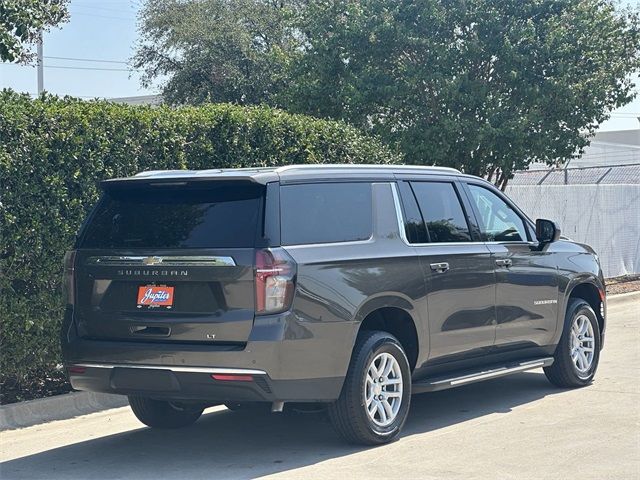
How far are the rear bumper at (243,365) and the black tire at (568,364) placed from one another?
123 inches

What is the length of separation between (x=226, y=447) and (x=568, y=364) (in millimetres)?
3535

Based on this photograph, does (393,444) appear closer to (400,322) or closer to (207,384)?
(400,322)

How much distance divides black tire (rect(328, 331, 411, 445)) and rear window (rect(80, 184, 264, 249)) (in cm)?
113

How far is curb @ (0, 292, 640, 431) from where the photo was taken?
8750 millimetres

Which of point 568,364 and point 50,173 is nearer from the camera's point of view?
point 50,173

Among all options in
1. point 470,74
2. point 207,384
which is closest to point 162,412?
point 207,384

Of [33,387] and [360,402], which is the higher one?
[360,402]

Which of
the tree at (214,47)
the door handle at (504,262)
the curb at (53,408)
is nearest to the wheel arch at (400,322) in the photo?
the door handle at (504,262)

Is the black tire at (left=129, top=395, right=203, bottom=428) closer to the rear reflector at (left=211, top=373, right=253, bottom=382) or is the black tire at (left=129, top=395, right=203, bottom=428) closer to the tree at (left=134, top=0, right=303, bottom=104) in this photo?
the rear reflector at (left=211, top=373, right=253, bottom=382)

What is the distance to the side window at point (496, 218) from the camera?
29.7 ft

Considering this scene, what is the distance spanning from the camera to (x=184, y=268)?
708cm

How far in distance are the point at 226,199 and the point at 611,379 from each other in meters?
4.84

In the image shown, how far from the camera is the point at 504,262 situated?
29.3 feet

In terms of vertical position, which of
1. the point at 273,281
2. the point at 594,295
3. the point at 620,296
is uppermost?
the point at 273,281
